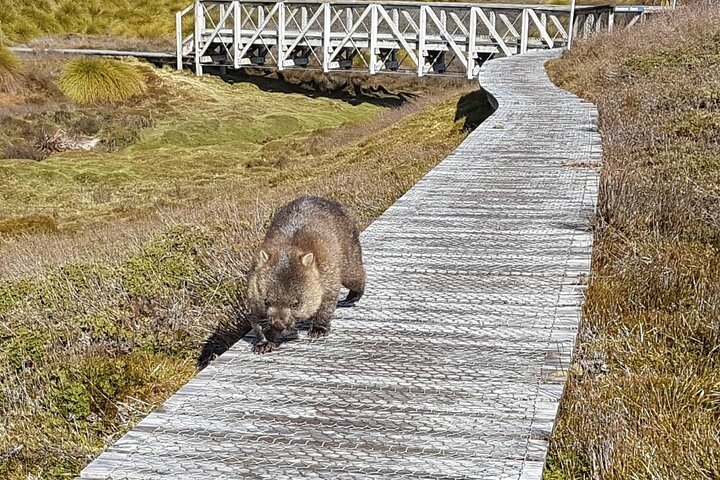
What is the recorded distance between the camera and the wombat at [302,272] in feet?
14.3

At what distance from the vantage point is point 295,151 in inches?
906

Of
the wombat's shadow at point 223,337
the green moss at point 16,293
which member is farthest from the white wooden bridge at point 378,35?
the wombat's shadow at point 223,337

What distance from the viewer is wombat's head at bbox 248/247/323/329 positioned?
4.35 m

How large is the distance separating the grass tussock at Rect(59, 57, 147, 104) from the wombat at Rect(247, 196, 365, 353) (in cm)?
2465

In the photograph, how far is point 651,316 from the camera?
5219mm

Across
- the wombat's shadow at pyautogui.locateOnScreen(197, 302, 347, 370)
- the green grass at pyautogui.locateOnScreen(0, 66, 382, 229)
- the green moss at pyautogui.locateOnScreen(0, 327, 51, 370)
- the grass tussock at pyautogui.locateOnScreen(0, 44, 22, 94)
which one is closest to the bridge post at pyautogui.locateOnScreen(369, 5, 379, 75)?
the green grass at pyautogui.locateOnScreen(0, 66, 382, 229)

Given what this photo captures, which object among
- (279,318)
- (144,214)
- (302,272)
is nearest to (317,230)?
(302,272)

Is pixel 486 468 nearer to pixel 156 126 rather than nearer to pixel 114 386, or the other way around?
pixel 114 386

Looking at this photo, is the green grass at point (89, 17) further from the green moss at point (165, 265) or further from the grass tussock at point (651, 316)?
the grass tussock at point (651, 316)

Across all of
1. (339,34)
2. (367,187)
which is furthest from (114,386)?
(339,34)

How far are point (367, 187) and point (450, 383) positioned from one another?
762 centimetres

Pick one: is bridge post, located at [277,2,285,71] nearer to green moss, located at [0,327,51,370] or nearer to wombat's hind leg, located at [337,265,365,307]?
green moss, located at [0,327,51,370]

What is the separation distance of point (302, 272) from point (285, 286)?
0.12m

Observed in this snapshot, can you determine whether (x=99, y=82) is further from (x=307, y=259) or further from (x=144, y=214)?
(x=307, y=259)
